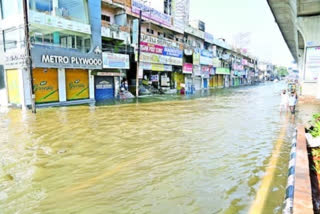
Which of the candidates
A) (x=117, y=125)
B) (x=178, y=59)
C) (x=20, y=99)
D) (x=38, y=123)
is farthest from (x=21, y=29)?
(x=178, y=59)

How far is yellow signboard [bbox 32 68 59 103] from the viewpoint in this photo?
17.0 metres

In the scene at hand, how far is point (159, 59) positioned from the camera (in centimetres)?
2770

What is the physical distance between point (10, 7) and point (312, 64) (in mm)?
22816

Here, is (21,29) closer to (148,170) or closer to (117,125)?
(117,125)

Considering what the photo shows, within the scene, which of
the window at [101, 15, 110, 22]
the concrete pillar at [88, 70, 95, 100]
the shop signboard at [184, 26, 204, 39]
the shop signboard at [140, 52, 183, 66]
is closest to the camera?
A: the concrete pillar at [88, 70, 95, 100]

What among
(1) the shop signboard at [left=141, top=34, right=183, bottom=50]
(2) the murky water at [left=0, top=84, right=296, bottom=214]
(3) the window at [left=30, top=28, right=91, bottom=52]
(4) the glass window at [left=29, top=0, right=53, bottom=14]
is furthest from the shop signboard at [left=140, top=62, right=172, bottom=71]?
(2) the murky water at [left=0, top=84, right=296, bottom=214]

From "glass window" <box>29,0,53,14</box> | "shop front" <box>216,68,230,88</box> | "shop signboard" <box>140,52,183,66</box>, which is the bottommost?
"shop front" <box>216,68,230,88</box>

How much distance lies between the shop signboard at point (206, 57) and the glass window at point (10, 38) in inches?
1026

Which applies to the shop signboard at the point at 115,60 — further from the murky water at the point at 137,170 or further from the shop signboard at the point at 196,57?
the shop signboard at the point at 196,57

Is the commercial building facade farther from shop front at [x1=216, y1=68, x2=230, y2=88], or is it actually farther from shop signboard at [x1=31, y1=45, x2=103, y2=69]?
shop front at [x1=216, y1=68, x2=230, y2=88]

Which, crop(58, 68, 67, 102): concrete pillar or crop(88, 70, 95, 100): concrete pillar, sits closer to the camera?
crop(58, 68, 67, 102): concrete pillar

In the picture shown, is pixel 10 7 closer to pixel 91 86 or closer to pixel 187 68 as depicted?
pixel 91 86

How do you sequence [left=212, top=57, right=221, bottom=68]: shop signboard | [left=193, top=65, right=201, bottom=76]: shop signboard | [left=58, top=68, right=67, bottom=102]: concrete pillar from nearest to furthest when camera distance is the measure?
[left=58, top=68, right=67, bottom=102]: concrete pillar
[left=193, top=65, right=201, bottom=76]: shop signboard
[left=212, top=57, right=221, bottom=68]: shop signboard

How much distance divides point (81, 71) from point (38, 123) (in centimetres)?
1046
